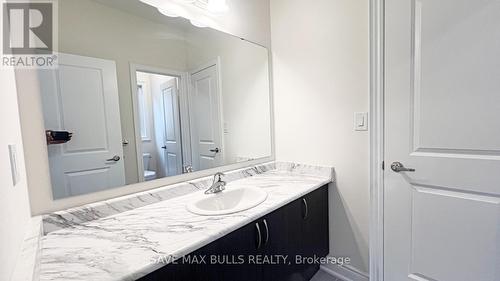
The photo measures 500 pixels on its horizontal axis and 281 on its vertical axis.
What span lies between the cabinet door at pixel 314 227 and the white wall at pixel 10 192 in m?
1.25

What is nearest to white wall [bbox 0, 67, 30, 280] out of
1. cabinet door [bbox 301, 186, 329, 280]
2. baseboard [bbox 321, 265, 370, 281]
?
cabinet door [bbox 301, 186, 329, 280]

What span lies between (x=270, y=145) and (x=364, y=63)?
0.92m

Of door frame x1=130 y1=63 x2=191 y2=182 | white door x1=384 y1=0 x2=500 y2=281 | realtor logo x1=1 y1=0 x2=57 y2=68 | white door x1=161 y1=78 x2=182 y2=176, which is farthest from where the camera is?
white door x1=161 y1=78 x2=182 y2=176

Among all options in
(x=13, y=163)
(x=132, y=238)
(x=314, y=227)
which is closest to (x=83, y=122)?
(x=13, y=163)

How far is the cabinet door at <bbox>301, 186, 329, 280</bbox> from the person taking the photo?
1460mm

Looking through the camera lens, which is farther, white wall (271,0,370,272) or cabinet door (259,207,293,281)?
white wall (271,0,370,272)

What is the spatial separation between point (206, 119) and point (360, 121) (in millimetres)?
1015

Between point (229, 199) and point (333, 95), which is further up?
point (333, 95)

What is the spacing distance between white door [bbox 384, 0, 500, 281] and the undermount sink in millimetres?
800

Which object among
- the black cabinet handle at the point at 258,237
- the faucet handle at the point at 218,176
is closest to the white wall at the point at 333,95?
the faucet handle at the point at 218,176

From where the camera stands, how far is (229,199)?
144cm

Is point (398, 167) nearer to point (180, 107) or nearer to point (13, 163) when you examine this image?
point (180, 107)

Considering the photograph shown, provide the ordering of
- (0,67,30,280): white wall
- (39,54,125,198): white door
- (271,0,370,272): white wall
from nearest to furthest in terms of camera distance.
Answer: (0,67,30,280): white wall
(39,54,125,198): white door
(271,0,370,272): white wall

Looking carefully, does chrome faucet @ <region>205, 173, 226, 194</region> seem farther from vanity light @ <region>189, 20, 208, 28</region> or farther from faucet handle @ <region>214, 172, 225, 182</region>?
vanity light @ <region>189, 20, 208, 28</region>
